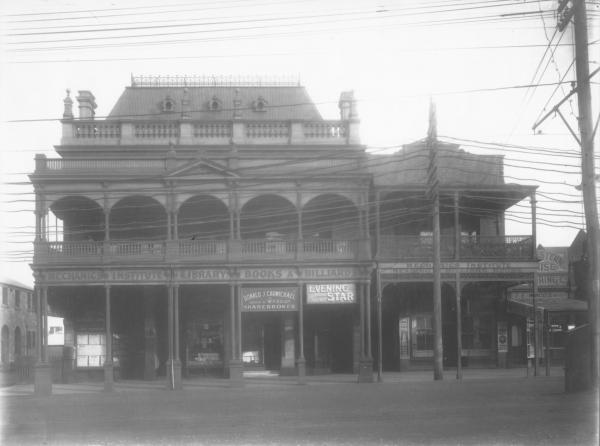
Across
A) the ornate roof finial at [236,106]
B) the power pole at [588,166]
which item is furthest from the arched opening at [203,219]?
the power pole at [588,166]

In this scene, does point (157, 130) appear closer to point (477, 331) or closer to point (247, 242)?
point (247, 242)

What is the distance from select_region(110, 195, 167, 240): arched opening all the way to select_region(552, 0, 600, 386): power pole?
17.5 m

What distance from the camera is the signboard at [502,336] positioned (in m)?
32.5

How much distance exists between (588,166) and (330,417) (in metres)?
6.88

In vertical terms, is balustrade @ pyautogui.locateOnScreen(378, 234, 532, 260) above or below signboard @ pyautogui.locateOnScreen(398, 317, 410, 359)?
above

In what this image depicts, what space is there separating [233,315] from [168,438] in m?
14.1

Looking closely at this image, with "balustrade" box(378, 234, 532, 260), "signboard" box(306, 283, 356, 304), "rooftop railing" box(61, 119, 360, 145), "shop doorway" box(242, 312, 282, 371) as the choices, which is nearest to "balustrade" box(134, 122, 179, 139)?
"rooftop railing" box(61, 119, 360, 145)

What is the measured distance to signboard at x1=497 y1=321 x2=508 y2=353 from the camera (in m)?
32.5

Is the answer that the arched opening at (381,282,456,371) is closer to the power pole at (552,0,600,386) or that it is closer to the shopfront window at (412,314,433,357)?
the shopfront window at (412,314,433,357)

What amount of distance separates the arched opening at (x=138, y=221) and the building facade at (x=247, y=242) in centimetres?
5

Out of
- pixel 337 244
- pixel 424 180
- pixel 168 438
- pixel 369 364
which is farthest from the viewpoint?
pixel 424 180

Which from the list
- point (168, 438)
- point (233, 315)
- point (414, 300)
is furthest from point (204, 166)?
point (168, 438)

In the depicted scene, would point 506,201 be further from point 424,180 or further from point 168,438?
point 168,438

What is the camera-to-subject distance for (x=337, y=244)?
28.4m
